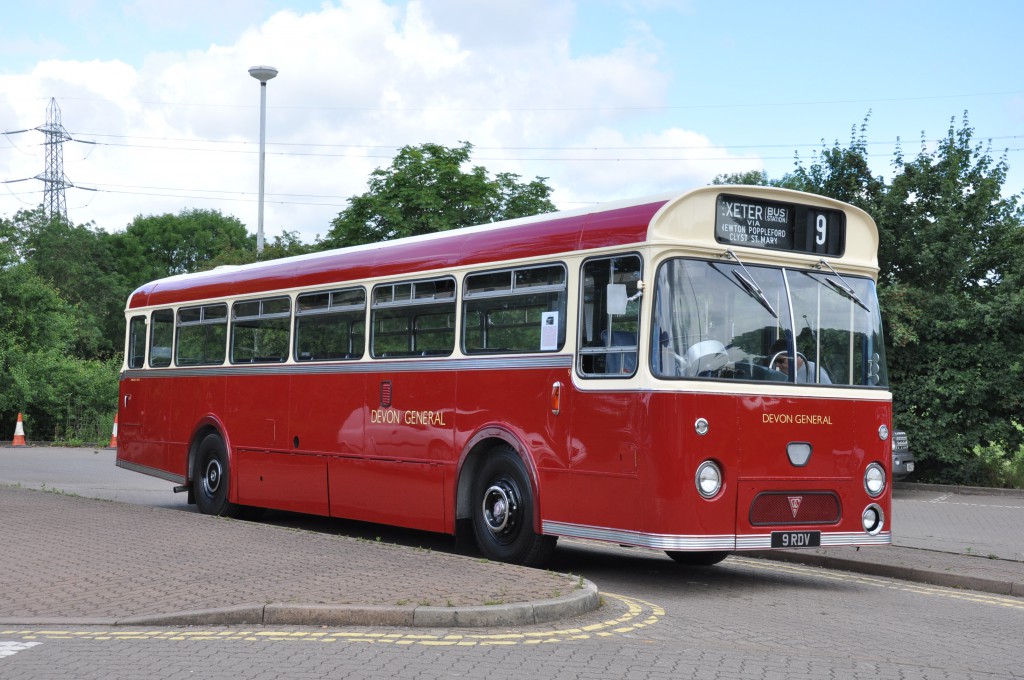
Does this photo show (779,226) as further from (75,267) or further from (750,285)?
(75,267)

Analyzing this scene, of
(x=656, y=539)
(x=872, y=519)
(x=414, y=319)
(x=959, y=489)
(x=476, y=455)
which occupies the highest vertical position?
(x=414, y=319)

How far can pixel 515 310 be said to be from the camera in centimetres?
1149

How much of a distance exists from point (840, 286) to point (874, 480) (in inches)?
64.9

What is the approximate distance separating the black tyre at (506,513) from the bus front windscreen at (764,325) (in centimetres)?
200

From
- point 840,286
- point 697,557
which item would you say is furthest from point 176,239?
point 840,286

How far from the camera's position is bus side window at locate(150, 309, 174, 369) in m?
17.6

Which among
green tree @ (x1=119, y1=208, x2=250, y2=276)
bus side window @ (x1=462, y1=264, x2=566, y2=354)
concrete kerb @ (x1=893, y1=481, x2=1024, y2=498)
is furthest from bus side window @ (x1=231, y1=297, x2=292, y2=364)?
green tree @ (x1=119, y1=208, x2=250, y2=276)

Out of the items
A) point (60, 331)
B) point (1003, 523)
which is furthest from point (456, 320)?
point (60, 331)

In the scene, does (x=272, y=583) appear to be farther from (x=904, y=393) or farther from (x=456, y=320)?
(x=904, y=393)

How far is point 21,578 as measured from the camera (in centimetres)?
995

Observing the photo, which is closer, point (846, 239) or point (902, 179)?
point (846, 239)

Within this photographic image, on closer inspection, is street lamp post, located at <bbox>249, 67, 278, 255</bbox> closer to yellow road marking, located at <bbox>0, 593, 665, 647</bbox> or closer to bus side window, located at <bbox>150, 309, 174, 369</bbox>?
bus side window, located at <bbox>150, 309, 174, 369</bbox>

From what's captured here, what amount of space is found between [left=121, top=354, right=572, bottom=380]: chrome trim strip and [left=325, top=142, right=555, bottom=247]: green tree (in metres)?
20.0

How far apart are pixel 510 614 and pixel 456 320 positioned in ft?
14.1
